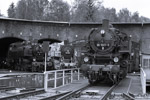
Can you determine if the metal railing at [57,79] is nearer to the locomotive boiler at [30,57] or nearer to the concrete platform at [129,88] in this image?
the concrete platform at [129,88]

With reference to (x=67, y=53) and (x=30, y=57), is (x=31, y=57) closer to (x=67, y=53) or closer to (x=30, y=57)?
(x=30, y=57)

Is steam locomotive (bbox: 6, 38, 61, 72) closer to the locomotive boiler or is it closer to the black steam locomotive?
the locomotive boiler

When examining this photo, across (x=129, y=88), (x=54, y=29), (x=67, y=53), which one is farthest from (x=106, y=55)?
(x=54, y=29)

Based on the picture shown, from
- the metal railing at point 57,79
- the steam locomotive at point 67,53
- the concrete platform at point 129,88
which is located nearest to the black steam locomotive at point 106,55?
the concrete platform at point 129,88

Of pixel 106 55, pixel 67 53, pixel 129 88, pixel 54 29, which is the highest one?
pixel 54 29

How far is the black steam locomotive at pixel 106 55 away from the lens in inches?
582

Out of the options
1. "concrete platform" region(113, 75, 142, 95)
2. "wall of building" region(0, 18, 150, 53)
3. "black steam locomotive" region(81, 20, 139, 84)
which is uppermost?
"wall of building" region(0, 18, 150, 53)

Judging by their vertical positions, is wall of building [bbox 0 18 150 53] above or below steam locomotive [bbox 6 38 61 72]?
above

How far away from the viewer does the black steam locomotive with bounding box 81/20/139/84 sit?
14.8 metres

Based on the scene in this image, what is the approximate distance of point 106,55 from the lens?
15.4 m

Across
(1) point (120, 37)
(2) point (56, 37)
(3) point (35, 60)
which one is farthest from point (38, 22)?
(1) point (120, 37)

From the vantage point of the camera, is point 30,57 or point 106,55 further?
point 30,57

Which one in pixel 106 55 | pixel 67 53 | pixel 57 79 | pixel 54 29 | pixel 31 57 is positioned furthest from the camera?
pixel 54 29

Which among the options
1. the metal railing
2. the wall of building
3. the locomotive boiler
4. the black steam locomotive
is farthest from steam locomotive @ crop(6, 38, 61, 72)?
the black steam locomotive
